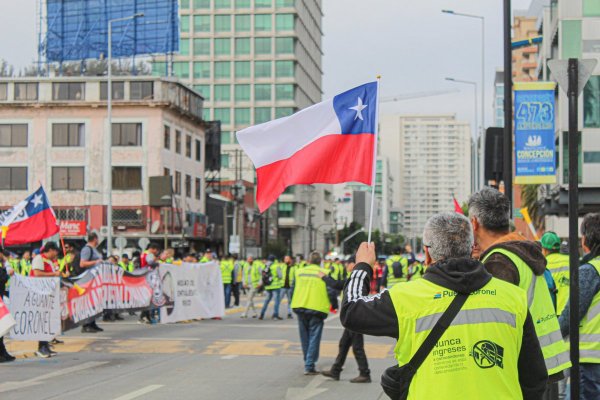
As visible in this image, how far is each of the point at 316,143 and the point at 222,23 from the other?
98.3 metres

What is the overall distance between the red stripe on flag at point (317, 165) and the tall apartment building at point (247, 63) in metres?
93.4

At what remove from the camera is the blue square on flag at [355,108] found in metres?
7.74

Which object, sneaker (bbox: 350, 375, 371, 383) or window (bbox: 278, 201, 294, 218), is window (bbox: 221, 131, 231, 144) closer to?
window (bbox: 278, 201, 294, 218)

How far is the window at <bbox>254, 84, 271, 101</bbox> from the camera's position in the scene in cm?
10244

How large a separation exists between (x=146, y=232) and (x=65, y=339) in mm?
42504

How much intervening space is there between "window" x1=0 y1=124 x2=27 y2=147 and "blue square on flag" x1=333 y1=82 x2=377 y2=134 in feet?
191

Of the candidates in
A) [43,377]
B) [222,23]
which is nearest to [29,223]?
[43,377]

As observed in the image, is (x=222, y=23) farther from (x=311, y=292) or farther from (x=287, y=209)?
(x=311, y=292)

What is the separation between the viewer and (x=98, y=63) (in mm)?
67188

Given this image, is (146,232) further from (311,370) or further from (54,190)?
(311,370)

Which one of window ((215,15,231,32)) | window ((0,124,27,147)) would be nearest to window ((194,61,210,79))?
window ((215,15,231,32))

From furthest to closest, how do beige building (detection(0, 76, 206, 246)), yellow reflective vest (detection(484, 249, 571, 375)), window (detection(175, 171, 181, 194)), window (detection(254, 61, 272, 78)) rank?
window (detection(254, 61, 272, 78)) < window (detection(175, 171, 181, 194)) < beige building (detection(0, 76, 206, 246)) < yellow reflective vest (detection(484, 249, 571, 375))

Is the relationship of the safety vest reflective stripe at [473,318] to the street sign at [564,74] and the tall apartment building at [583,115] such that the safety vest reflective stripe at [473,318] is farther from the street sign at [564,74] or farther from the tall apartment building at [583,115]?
the tall apartment building at [583,115]

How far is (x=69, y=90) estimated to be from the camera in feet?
207
